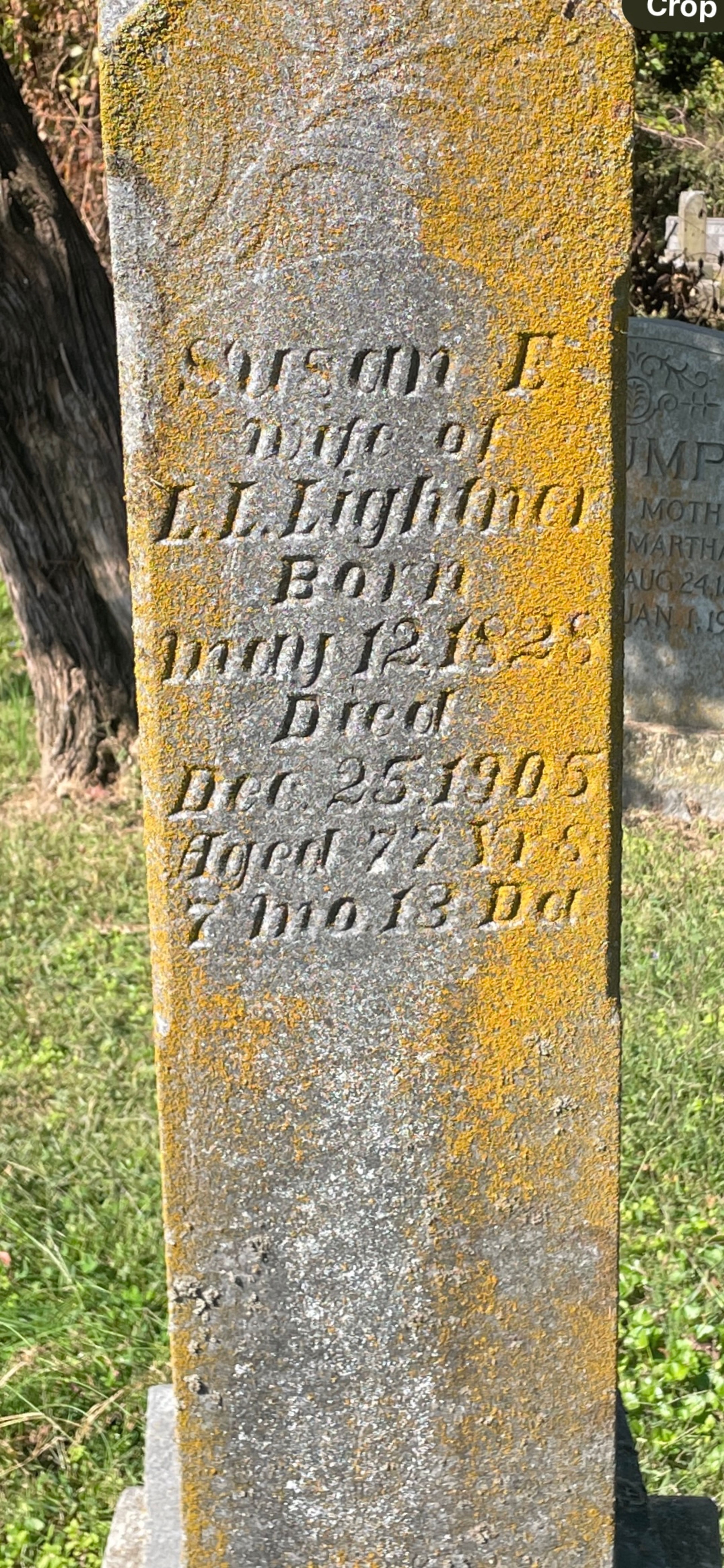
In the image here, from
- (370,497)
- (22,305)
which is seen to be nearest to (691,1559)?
(370,497)

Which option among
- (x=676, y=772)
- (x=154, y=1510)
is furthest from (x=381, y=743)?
(x=676, y=772)

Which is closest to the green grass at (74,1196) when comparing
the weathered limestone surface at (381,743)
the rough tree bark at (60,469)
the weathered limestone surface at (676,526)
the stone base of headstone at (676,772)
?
the rough tree bark at (60,469)

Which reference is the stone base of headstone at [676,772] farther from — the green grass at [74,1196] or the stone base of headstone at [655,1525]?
the stone base of headstone at [655,1525]

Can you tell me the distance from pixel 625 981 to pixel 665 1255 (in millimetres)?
1285

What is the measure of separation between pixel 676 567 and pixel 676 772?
87cm

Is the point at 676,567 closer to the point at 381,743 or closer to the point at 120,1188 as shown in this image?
the point at 120,1188

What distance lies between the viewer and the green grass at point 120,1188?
3166 millimetres

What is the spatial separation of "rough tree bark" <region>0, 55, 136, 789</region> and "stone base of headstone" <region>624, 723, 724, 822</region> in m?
2.19

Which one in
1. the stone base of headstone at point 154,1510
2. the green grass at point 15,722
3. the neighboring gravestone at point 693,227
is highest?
the neighboring gravestone at point 693,227

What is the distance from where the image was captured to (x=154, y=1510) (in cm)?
253

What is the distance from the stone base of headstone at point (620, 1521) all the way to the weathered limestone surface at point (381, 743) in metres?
Answer: 0.23

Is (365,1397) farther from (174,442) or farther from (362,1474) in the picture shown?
(174,442)

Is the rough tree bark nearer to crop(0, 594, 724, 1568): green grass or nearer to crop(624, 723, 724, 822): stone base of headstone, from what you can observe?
crop(0, 594, 724, 1568): green grass

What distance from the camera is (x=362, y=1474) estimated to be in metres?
2.22
